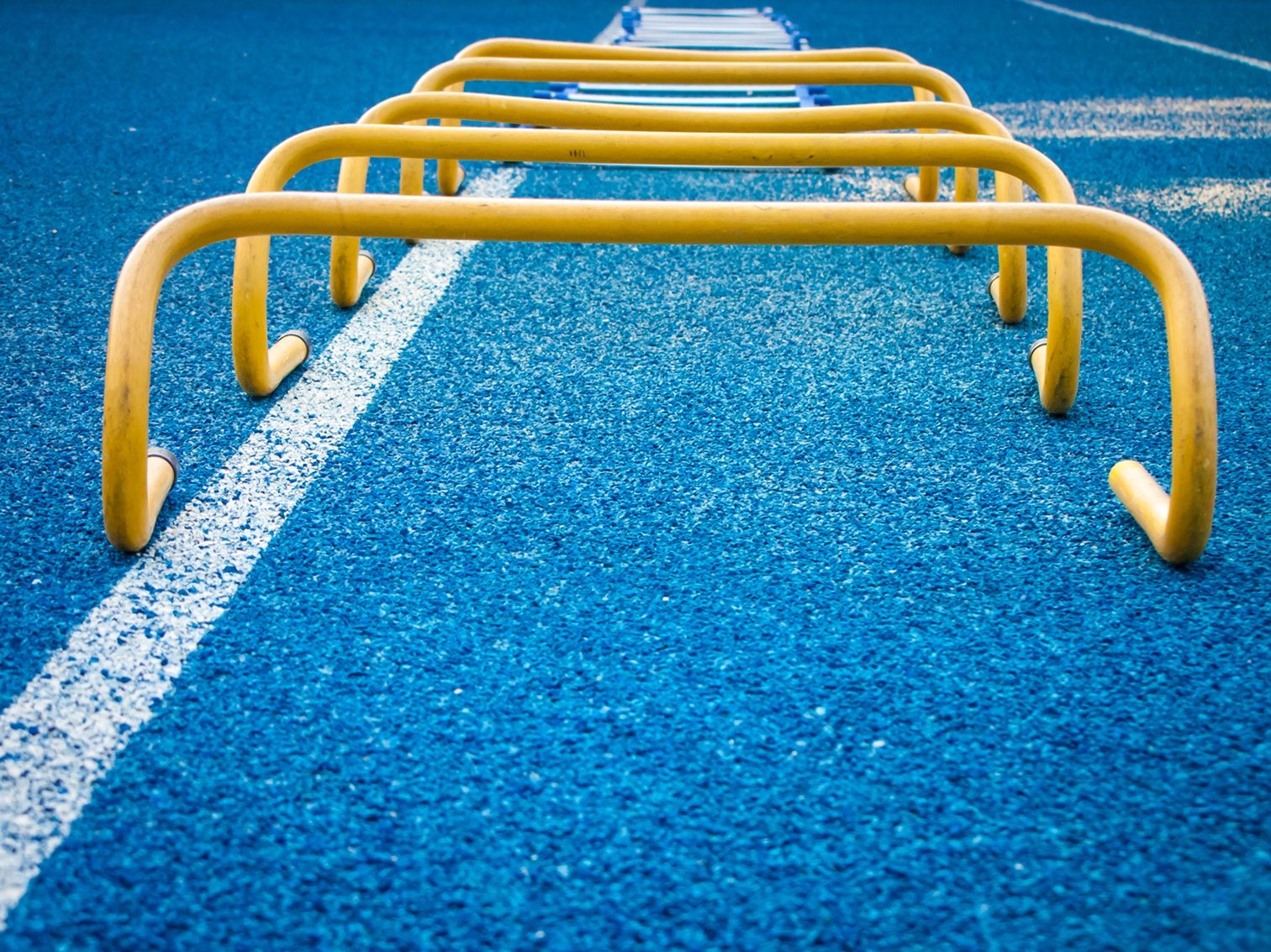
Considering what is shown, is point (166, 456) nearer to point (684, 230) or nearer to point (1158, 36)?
point (684, 230)

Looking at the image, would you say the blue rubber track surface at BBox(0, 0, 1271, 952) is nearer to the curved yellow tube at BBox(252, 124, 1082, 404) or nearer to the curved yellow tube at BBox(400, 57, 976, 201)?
the curved yellow tube at BBox(252, 124, 1082, 404)

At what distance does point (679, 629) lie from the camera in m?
1.14

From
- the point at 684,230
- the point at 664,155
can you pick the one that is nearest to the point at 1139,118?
the point at 664,155

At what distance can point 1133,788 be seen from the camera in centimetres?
93

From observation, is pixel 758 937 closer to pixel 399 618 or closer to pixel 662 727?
pixel 662 727

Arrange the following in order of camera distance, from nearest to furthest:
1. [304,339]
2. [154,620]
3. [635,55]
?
[154,620]
[304,339]
[635,55]

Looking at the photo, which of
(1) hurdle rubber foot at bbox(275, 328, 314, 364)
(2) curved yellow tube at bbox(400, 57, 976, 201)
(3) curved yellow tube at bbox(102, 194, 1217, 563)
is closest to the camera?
(3) curved yellow tube at bbox(102, 194, 1217, 563)

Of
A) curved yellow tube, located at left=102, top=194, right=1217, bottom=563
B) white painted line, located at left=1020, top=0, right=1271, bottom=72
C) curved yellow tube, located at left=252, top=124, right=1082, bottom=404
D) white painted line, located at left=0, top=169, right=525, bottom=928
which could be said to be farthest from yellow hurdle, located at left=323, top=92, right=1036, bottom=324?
white painted line, located at left=1020, top=0, right=1271, bottom=72

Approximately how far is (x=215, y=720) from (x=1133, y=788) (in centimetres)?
101

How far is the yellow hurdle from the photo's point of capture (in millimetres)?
1836

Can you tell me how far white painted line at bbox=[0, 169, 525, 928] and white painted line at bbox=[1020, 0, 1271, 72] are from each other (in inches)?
195

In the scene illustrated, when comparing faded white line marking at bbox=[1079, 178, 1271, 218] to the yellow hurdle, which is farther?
faded white line marking at bbox=[1079, 178, 1271, 218]

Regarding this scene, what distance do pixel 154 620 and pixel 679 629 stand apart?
68cm

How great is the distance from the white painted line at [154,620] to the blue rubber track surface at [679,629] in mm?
31
